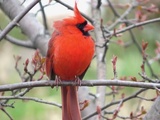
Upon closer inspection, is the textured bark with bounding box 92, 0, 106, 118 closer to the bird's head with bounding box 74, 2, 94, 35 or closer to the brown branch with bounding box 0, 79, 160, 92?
the bird's head with bounding box 74, 2, 94, 35

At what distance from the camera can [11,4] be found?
334 cm

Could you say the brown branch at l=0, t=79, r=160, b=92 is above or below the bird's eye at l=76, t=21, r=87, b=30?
below

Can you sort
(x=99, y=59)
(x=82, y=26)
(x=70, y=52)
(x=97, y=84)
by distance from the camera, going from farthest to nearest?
(x=99, y=59), (x=82, y=26), (x=70, y=52), (x=97, y=84)

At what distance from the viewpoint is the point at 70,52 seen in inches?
105

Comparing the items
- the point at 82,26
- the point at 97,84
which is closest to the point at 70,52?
the point at 82,26

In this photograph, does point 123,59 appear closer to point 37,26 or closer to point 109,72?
point 109,72

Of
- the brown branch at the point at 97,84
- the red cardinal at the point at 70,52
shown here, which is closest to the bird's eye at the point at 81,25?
the red cardinal at the point at 70,52

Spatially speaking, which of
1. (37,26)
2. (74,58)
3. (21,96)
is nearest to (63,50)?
(74,58)

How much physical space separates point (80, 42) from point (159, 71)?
7.53ft

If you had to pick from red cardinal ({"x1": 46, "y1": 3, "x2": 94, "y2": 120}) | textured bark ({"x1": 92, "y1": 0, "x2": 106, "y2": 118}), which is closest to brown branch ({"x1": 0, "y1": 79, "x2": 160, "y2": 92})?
red cardinal ({"x1": 46, "y1": 3, "x2": 94, "y2": 120})

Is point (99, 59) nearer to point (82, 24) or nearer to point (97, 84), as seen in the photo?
point (82, 24)

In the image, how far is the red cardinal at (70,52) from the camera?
2.66 m

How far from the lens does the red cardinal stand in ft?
8.73

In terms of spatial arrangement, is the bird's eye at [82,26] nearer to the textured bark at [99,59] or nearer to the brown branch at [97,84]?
the brown branch at [97,84]
